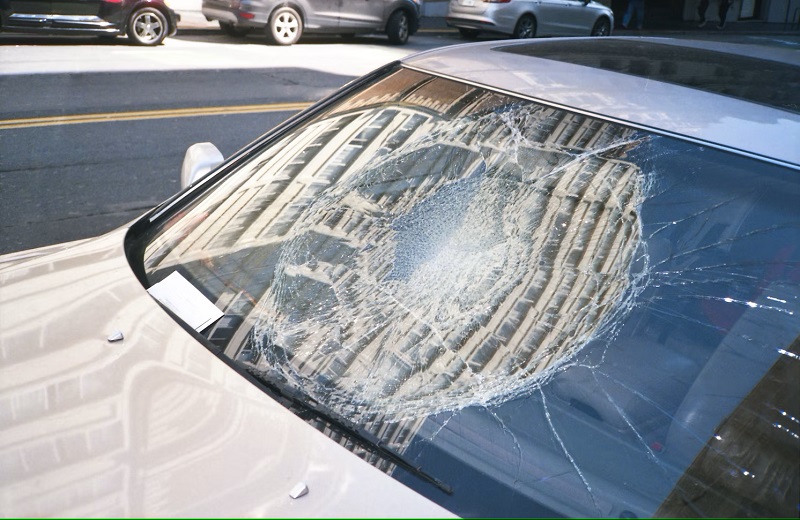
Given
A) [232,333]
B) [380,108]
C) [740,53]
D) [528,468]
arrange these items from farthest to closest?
[740,53] < [380,108] < [232,333] < [528,468]

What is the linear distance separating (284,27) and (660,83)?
1312 centimetres

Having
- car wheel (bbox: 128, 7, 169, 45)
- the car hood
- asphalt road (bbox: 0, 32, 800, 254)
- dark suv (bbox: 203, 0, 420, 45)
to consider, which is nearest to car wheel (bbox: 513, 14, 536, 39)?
dark suv (bbox: 203, 0, 420, 45)

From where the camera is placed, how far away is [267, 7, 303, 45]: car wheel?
14.4 m

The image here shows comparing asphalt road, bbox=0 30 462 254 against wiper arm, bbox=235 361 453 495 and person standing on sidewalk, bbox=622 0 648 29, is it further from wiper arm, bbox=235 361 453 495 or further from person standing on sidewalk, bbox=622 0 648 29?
person standing on sidewalk, bbox=622 0 648 29

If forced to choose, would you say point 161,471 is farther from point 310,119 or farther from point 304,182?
point 310,119

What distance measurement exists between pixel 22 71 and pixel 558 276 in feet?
33.8

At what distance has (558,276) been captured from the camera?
6.50 ft

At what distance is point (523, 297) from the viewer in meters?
1.95

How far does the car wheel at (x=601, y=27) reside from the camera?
65.7 ft

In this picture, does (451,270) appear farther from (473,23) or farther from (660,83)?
(473,23)

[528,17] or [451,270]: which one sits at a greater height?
[528,17]

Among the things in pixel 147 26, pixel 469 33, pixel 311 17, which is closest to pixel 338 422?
pixel 147 26

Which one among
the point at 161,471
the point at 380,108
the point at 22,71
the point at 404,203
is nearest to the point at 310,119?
the point at 380,108

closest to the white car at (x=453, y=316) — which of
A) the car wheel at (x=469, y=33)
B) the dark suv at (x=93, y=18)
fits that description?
the dark suv at (x=93, y=18)
